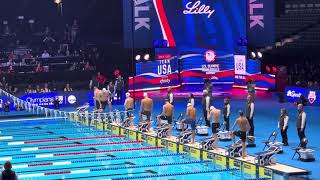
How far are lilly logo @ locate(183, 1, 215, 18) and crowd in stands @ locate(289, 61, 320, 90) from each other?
16.4 feet

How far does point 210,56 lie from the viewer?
1288 inches

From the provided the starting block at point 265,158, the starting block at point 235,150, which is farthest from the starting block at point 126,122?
the starting block at point 265,158

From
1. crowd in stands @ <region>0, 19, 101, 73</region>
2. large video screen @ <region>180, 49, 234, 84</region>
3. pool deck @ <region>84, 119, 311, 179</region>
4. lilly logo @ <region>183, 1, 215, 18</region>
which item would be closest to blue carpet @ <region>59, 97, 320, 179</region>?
pool deck @ <region>84, 119, 311, 179</region>

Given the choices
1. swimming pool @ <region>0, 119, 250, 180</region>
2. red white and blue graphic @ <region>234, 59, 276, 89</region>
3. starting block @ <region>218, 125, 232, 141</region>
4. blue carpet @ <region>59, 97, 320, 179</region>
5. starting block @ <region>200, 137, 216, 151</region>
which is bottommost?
swimming pool @ <region>0, 119, 250, 180</region>

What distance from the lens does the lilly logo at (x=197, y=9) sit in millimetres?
Result: 32438

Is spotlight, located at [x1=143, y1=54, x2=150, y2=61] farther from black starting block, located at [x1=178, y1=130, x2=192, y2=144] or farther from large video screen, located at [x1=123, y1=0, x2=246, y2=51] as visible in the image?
black starting block, located at [x1=178, y1=130, x2=192, y2=144]

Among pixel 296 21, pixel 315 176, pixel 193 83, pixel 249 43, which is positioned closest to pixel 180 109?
Result: pixel 193 83

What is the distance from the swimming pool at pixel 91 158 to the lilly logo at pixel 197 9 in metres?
10.1

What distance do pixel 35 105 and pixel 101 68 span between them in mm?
6255

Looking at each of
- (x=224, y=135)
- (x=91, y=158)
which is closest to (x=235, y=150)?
(x=224, y=135)

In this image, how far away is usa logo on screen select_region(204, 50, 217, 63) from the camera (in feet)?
107

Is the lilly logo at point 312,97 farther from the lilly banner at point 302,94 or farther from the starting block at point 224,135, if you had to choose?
the starting block at point 224,135

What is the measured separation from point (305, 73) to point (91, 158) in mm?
17291

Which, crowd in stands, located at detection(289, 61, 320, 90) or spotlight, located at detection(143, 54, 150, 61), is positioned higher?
spotlight, located at detection(143, 54, 150, 61)
